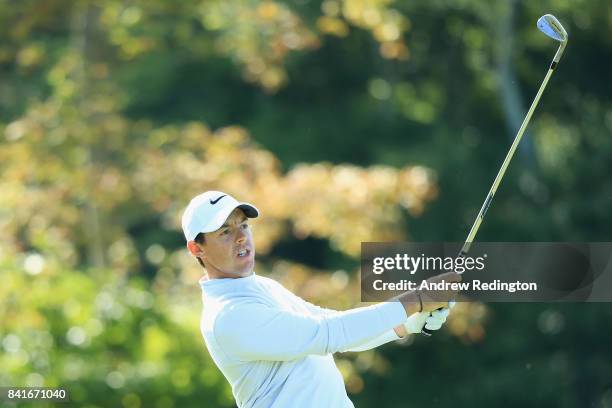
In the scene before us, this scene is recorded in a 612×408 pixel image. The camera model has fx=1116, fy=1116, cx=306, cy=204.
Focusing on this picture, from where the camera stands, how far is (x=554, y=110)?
12625mm

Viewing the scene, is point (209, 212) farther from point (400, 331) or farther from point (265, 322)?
point (400, 331)

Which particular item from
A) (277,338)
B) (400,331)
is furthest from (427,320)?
(277,338)

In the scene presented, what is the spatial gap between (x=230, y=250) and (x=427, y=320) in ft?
1.90

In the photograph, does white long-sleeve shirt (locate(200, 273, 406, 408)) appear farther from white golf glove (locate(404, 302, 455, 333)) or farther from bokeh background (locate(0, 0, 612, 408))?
bokeh background (locate(0, 0, 612, 408))

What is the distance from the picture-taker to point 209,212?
2.98m

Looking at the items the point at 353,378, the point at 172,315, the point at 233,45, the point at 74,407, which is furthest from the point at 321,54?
the point at 74,407

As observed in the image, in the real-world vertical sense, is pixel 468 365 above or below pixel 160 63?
below

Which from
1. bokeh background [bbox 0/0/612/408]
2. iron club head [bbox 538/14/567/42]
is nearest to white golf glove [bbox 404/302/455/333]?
iron club head [bbox 538/14/567/42]

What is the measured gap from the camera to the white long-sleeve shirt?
110 inches

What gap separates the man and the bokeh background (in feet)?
9.85

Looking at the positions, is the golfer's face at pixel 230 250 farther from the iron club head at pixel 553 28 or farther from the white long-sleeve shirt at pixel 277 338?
the iron club head at pixel 553 28

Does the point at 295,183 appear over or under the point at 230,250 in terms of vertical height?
over

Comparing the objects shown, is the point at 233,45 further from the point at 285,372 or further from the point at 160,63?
the point at 285,372

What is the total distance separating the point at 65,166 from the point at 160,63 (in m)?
5.40
